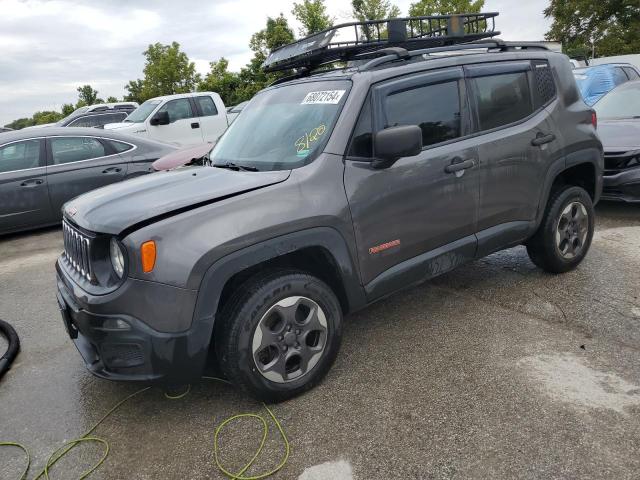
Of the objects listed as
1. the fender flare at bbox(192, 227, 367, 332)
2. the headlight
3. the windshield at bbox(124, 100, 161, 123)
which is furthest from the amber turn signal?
Result: the windshield at bbox(124, 100, 161, 123)

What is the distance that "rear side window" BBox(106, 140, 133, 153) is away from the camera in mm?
7496

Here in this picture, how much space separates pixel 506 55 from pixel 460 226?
1.41 metres

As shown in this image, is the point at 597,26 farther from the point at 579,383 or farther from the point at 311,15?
the point at 579,383

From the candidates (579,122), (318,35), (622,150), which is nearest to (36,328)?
(318,35)

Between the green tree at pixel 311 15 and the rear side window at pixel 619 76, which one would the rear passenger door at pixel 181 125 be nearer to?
the rear side window at pixel 619 76

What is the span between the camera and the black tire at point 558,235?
408 cm

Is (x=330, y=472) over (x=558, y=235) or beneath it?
beneath

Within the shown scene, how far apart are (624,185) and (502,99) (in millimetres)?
2917

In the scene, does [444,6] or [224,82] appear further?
[444,6]

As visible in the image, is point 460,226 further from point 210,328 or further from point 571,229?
point 210,328

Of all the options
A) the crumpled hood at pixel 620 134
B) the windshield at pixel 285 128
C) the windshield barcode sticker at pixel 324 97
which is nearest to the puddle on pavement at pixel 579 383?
the windshield at pixel 285 128

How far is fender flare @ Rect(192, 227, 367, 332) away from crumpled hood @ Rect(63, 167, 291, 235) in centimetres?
32

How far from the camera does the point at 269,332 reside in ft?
8.89

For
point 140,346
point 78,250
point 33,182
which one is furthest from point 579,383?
point 33,182
